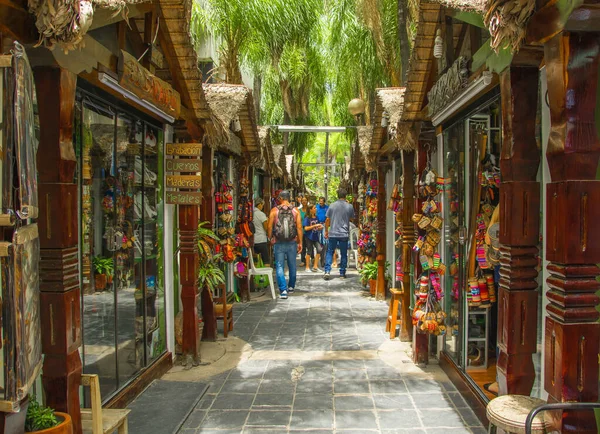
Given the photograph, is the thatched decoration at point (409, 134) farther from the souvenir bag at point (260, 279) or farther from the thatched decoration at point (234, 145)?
the souvenir bag at point (260, 279)

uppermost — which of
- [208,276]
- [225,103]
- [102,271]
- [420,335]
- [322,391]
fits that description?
[225,103]

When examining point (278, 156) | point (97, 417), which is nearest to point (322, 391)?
point (97, 417)

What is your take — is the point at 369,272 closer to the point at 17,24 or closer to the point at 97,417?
the point at 97,417

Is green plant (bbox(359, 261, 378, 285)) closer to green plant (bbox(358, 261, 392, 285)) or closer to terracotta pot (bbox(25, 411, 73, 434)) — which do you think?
green plant (bbox(358, 261, 392, 285))

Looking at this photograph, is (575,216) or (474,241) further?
(474,241)

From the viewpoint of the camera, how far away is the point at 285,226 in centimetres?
1086

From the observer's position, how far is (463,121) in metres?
5.33

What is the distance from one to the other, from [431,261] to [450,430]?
6.35 feet

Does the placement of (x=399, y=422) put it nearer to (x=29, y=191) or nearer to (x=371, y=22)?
(x=29, y=191)

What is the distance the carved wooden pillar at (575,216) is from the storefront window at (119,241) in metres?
3.40

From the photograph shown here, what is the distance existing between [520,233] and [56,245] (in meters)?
2.79

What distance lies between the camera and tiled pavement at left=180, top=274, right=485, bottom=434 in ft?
15.2

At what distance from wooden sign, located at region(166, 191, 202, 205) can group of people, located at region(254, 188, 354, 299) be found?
4.80 meters

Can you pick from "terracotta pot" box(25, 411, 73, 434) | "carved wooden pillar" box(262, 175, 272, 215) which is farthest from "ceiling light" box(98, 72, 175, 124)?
"carved wooden pillar" box(262, 175, 272, 215)
